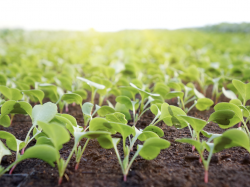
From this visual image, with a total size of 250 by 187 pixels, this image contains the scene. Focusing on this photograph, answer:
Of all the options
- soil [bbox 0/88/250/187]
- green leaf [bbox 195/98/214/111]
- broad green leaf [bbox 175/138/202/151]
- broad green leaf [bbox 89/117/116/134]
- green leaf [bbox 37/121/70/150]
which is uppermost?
green leaf [bbox 37/121/70/150]

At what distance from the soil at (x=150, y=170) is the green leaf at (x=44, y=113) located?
0.17 m

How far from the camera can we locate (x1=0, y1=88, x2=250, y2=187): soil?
693mm

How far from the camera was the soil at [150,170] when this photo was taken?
27.3 inches

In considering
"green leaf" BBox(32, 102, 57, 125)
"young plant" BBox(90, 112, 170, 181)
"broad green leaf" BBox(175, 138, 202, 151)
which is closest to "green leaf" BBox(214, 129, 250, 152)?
"broad green leaf" BBox(175, 138, 202, 151)

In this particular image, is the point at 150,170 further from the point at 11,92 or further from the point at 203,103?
the point at 11,92

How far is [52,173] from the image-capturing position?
74 centimetres

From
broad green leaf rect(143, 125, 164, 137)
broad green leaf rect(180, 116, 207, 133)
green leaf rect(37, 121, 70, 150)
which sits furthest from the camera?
broad green leaf rect(143, 125, 164, 137)

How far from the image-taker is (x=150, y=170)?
2.50ft

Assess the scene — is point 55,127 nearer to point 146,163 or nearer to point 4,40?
point 146,163

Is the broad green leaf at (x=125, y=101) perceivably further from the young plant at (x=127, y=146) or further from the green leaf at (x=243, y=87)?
the green leaf at (x=243, y=87)

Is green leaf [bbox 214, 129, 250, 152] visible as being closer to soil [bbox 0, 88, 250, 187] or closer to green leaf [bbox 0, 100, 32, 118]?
soil [bbox 0, 88, 250, 187]

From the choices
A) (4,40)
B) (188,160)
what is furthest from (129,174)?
(4,40)

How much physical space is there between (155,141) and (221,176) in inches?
10.5

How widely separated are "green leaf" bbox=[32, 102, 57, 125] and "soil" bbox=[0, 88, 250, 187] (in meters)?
0.17
